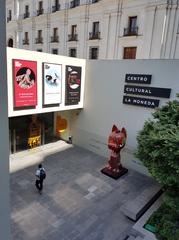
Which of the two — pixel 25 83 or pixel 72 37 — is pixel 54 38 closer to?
pixel 72 37

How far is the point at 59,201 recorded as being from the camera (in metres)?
8.07

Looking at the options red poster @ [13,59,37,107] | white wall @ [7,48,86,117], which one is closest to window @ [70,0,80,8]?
white wall @ [7,48,86,117]

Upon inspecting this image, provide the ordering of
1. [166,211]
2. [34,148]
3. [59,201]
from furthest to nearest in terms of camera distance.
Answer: [34,148] → [59,201] → [166,211]

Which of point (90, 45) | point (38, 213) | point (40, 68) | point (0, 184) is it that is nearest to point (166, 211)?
point (38, 213)

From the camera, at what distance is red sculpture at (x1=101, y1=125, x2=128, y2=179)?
32.3 ft

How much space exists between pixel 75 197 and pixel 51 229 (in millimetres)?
1952

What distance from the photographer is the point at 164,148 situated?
20.2 feet

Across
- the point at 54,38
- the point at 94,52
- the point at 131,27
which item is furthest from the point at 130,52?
the point at 54,38

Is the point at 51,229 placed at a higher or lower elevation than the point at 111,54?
lower

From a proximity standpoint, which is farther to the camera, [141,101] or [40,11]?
[40,11]

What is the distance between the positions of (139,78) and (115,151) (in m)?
4.00

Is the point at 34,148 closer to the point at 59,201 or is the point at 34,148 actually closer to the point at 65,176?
the point at 65,176

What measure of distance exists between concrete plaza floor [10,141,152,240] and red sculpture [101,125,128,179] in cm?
33

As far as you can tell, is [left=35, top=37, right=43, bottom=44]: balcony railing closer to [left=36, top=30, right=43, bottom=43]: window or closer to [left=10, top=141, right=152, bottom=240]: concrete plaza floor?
[left=36, top=30, right=43, bottom=43]: window
